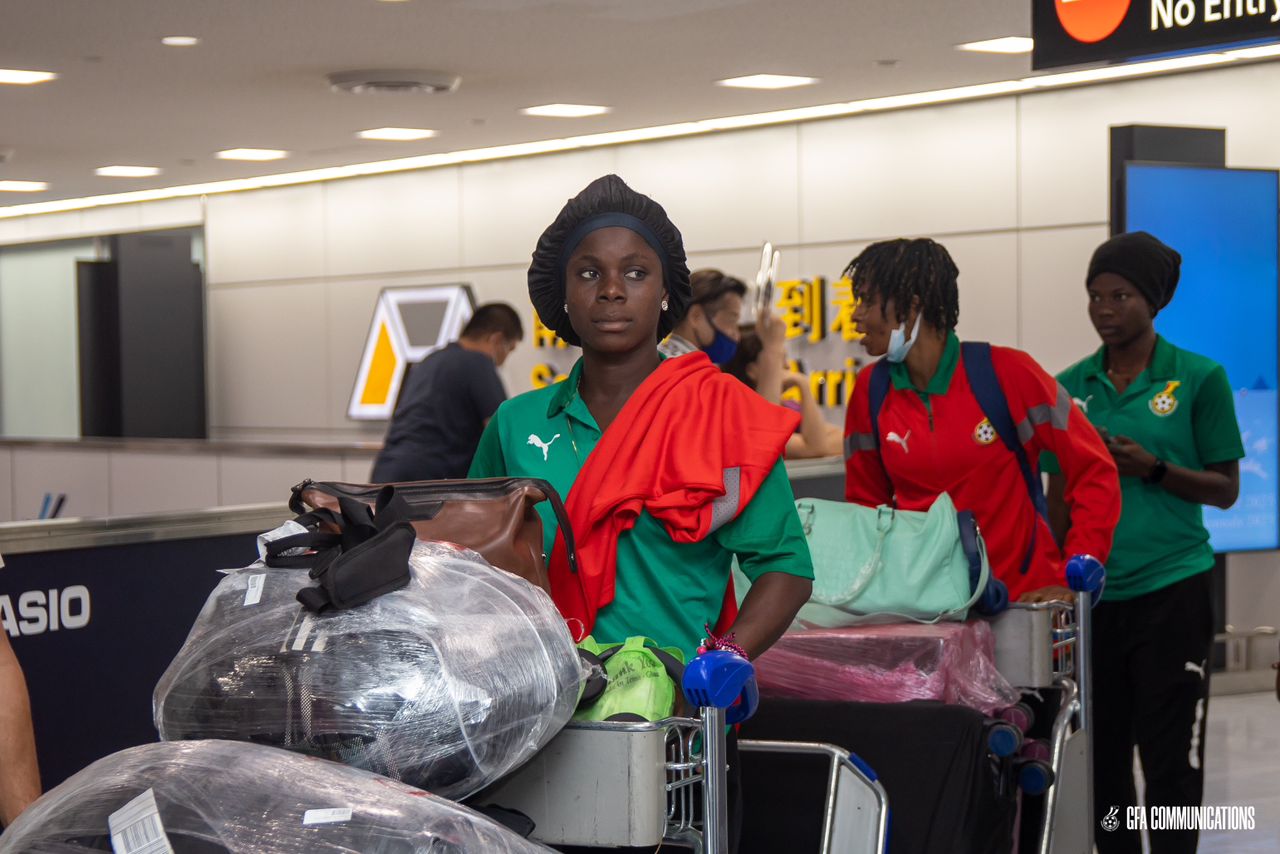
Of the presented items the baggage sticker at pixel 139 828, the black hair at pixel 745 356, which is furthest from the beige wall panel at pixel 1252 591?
the baggage sticker at pixel 139 828

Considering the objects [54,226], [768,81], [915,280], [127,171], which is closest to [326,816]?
[915,280]

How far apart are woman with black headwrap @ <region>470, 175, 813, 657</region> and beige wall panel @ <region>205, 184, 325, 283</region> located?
12276 millimetres

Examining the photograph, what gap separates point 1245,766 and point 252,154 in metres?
8.75

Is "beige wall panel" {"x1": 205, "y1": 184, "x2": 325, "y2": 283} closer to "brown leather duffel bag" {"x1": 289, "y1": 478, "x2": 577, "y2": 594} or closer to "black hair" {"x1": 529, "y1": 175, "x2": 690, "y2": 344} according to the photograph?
"black hair" {"x1": 529, "y1": 175, "x2": 690, "y2": 344}

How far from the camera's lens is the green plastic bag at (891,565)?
10.2ft

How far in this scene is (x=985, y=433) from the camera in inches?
133

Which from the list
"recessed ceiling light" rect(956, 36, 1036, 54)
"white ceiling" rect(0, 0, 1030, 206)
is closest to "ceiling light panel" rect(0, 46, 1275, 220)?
"white ceiling" rect(0, 0, 1030, 206)

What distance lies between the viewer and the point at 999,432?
3367 millimetres

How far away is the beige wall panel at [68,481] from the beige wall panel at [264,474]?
3.41 feet

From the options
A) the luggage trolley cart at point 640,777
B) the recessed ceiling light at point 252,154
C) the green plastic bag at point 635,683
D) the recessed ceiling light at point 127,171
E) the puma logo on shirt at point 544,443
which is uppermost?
the recessed ceiling light at point 127,171

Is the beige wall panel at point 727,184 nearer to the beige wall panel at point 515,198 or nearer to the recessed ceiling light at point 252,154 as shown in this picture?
the beige wall panel at point 515,198

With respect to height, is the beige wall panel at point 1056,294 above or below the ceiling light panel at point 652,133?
below

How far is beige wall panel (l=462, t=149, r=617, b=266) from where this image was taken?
1213cm

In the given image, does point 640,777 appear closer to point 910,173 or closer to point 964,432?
point 964,432
